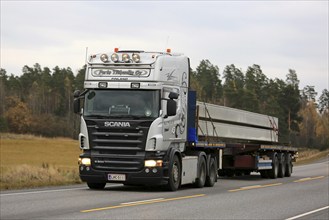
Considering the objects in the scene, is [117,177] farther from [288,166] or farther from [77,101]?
[288,166]

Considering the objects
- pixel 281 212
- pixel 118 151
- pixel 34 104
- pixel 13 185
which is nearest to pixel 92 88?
pixel 118 151

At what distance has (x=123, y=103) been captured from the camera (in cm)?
1866

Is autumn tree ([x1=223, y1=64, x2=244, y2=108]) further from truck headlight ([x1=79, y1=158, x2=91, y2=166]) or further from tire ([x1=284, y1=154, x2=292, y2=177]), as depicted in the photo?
truck headlight ([x1=79, y1=158, x2=91, y2=166])

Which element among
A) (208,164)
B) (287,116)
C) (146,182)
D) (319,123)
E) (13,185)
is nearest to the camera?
(146,182)

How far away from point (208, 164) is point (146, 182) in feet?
14.6

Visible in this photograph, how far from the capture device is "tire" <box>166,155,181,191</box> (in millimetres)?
18922

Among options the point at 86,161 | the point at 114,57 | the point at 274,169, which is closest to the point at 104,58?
the point at 114,57

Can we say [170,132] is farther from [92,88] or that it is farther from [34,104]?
[34,104]

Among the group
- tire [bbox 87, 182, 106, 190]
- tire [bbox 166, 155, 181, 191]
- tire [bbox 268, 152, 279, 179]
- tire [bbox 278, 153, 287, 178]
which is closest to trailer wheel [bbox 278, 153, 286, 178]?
tire [bbox 278, 153, 287, 178]

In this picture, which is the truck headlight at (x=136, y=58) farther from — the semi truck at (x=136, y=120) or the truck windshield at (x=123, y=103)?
the truck windshield at (x=123, y=103)

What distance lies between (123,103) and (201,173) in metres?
4.54

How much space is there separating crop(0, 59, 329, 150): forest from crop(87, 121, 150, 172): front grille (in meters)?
92.4

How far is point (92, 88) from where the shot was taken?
19000mm

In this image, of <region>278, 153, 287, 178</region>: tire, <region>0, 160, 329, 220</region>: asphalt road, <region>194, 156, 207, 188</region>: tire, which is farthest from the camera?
<region>278, 153, 287, 178</region>: tire
